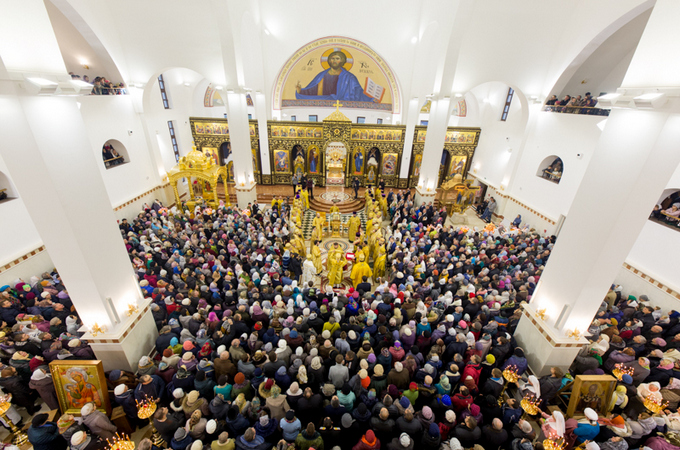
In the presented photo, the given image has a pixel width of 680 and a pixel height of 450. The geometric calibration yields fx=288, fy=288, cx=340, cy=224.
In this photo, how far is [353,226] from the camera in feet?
39.5

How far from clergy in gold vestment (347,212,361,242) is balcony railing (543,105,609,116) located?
943cm

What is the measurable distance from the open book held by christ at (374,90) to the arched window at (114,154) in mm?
14460

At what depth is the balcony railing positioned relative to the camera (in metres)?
10.4

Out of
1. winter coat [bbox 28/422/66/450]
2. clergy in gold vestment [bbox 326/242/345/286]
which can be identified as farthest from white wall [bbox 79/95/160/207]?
winter coat [bbox 28/422/66/450]

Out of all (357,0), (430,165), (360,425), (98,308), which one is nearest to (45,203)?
(98,308)

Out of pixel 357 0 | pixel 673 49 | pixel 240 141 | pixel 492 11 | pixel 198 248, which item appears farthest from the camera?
pixel 357 0

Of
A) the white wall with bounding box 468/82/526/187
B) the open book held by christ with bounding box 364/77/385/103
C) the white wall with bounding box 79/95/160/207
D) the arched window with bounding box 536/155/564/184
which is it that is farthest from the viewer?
the open book held by christ with bounding box 364/77/385/103

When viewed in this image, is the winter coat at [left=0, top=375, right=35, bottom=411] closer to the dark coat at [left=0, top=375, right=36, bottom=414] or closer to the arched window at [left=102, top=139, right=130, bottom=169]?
the dark coat at [left=0, top=375, right=36, bottom=414]

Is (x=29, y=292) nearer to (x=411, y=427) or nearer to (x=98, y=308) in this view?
(x=98, y=308)

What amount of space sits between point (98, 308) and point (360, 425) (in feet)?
16.2

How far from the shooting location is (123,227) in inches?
402

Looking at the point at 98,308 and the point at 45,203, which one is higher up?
the point at 45,203

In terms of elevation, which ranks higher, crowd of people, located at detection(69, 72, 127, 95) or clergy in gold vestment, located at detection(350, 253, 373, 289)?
crowd of people, located at detection(69, 72, 127, 95)

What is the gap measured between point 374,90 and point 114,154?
1521 cm
